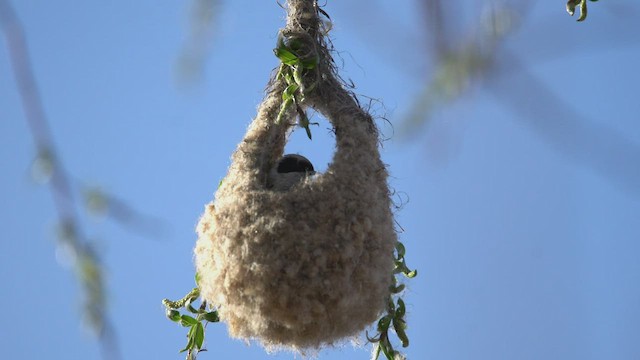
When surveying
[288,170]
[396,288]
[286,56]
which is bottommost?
[396,288]

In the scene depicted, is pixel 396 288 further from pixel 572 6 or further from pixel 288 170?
pixel 572 6

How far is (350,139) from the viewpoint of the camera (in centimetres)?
263

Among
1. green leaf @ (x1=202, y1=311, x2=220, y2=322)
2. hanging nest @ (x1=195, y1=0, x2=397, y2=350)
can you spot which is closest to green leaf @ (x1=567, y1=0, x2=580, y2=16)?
hanging nest @ (x1=195, y1=0, x2=397, y2=350)

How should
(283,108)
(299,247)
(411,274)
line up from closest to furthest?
(299,247) → (283,108) → (411,274)

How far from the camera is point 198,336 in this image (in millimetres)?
2680

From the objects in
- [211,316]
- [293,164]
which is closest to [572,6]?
[293,164]

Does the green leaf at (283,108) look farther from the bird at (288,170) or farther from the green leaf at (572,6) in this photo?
the green leaf at (572,6)

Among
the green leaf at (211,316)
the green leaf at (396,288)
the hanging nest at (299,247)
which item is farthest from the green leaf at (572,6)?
the green leaf at (211,316)

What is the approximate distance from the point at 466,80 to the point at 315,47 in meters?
1.17

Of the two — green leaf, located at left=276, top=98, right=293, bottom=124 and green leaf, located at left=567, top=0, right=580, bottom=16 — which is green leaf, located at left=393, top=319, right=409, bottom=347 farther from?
green leaf, located at left=567, top=0, right=580, bottom=16

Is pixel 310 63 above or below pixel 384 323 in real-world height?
above

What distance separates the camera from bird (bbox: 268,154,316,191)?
2578mm

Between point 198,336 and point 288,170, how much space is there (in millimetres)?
486

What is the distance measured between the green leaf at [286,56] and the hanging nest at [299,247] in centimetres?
14
